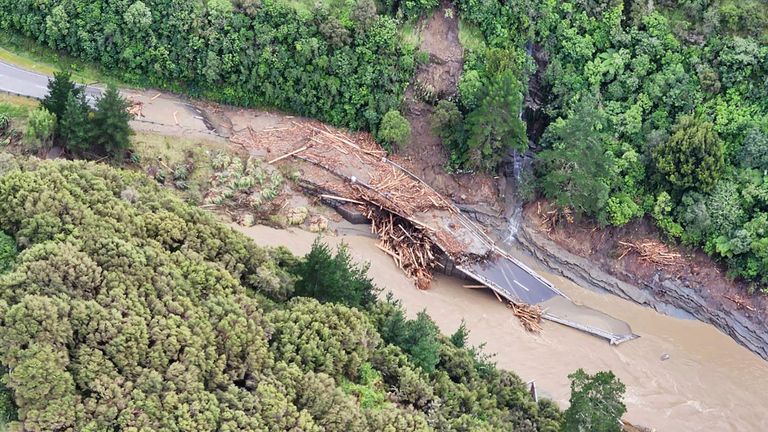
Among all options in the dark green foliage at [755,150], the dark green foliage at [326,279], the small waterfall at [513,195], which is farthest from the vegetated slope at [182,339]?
the dark green foliage at [755,150]

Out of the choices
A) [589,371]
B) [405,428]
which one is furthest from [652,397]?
[405,428]

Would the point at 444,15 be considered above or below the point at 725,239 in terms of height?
above

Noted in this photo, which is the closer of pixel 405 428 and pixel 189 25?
pixel 405 428

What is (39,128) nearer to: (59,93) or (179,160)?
(59,93)

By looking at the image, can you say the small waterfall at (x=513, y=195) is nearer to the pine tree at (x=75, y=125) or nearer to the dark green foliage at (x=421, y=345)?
the dark green foliage at (x=421, y=345)

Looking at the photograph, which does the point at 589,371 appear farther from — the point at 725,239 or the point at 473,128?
the point at 473,128

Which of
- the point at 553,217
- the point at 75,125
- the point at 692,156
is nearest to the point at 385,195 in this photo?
the point at 553,217

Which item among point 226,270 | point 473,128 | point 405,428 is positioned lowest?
point 405,428
